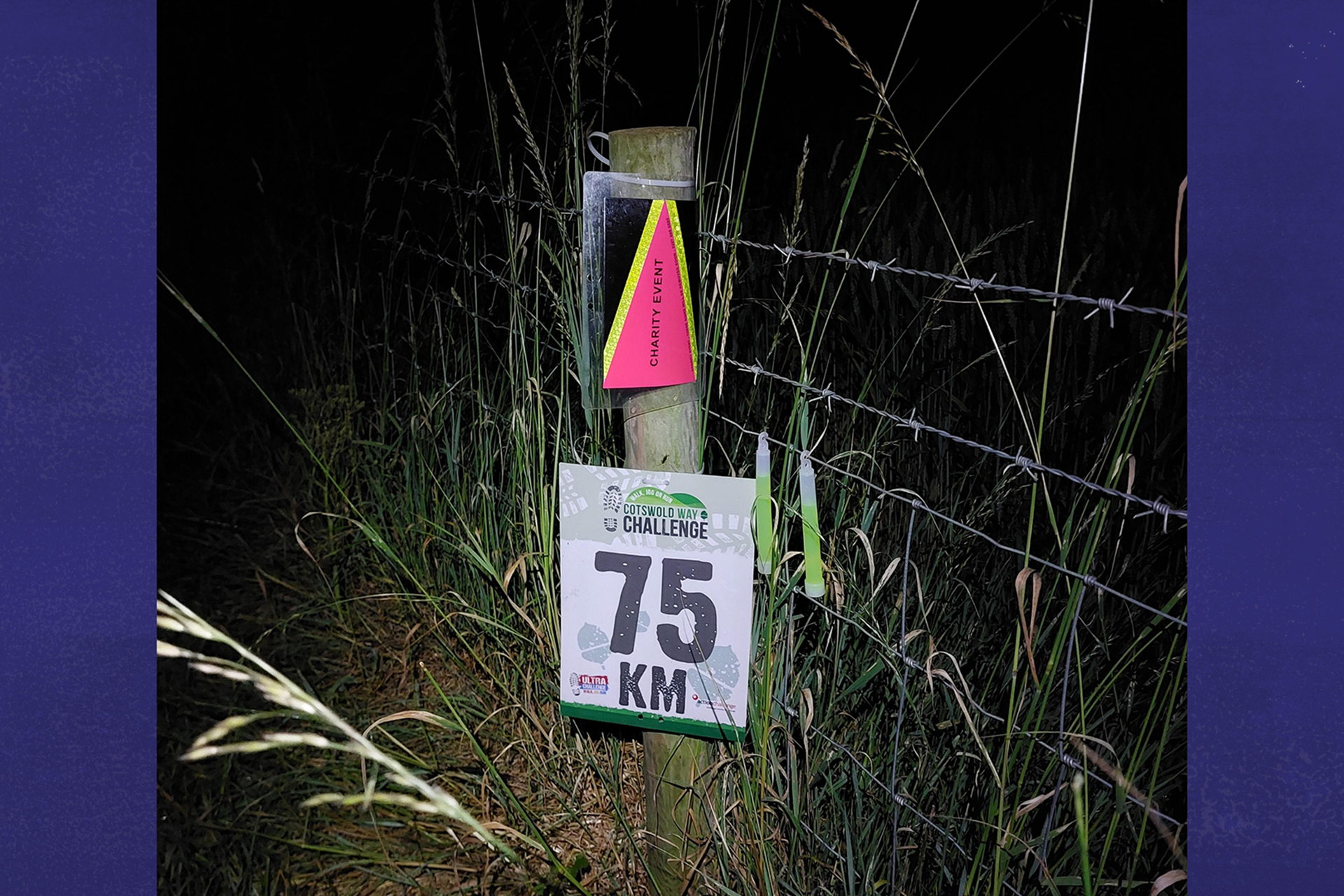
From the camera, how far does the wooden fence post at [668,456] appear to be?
5.69 ft

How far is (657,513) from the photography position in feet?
5.70

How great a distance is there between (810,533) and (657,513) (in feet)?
0.76

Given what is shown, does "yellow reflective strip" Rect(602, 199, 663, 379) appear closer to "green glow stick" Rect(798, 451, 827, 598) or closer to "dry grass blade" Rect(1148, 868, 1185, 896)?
"green glow stick" Rect(798, 451, 827, 598)

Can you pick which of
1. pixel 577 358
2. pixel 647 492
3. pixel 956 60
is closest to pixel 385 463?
pixel 577 358

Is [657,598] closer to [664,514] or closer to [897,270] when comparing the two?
[664,514]

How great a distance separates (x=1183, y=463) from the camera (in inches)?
83.4

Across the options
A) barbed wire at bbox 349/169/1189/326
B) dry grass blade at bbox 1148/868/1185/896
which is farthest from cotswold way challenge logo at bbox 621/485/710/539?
dry grass blade at bbox 1148/868/1185/896

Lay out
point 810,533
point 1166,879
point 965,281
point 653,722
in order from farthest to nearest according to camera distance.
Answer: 1. point 653,722
2. point 810,533
3. point 965,281
4. point 1166,879

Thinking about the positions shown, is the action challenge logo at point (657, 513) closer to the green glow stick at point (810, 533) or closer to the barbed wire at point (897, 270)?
the green glow stick at point (810, 533)

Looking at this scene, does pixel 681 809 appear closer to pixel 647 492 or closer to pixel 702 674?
pixel 702 674

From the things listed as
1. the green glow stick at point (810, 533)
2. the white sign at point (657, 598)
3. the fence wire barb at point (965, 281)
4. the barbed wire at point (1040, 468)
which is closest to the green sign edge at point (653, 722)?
the white sign at point (657, 598)

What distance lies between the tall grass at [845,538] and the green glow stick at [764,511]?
0.03 m

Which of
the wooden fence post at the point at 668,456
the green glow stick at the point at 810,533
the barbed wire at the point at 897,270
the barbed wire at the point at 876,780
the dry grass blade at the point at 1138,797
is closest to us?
the dry grass blade at the point at 1138,797

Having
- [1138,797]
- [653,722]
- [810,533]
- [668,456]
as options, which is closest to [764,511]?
[810,533]
